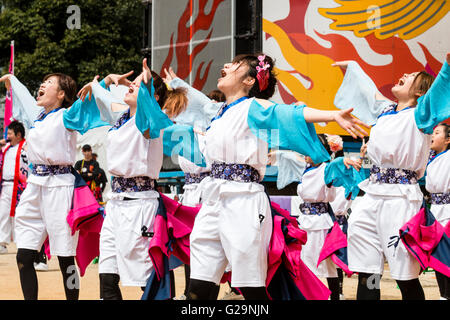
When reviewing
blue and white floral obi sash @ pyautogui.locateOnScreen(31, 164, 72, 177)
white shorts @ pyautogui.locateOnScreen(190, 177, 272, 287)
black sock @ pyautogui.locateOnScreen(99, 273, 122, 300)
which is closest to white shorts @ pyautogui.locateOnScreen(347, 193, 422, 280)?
white shorts @ pyautogui.locateOnScreen(190, 177, 272, 287)

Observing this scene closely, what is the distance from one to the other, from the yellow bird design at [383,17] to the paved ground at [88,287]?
3.87 m

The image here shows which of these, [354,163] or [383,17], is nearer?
[354,163]

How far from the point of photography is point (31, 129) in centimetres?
526

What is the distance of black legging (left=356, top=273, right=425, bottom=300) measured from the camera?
438 cm

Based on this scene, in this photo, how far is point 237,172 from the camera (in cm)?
381

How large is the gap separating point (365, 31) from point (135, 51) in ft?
42.4

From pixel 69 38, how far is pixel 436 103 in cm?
1872

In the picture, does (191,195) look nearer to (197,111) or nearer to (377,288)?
(197,111)

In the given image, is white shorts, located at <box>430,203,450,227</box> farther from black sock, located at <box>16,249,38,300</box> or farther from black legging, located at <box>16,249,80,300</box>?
black sock, located at <box>16,249,38,300</box>

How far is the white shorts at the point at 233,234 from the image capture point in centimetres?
369

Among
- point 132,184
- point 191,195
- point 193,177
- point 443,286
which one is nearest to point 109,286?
point 132,184

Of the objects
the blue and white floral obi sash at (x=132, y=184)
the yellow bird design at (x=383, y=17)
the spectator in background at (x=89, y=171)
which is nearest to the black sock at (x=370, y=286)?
the blue and white floral obi sash at (x=132, y=184)

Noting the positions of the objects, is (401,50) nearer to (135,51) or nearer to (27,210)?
(27,210)

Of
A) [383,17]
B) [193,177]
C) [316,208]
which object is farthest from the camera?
[383,17]
